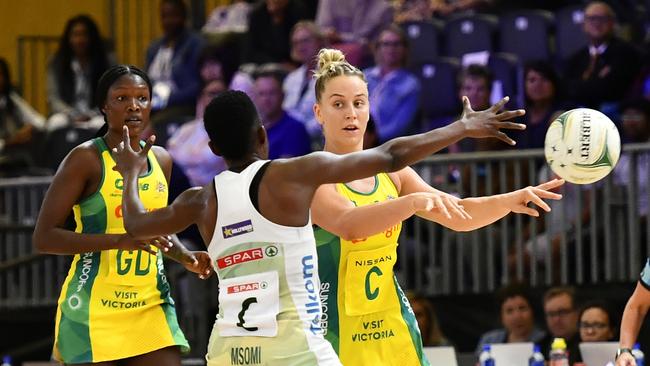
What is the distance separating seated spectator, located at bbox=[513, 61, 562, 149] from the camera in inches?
397

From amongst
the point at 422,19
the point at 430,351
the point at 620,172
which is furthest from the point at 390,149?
the point at 422,19

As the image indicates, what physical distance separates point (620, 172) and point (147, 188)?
431 centimetres

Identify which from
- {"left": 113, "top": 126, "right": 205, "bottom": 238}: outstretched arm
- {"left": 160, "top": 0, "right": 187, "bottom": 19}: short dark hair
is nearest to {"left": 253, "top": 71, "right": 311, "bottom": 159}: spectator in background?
{"left": 160, "top": 0, "right": 187, "bottom": 19}: short dark hair

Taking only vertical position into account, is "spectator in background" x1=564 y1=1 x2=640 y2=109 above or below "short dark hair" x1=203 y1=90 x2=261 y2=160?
above

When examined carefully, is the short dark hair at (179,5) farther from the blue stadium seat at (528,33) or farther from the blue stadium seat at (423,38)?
the blue stadium seat at (528,33)

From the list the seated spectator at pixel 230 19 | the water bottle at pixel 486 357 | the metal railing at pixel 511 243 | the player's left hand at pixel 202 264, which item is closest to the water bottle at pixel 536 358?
the water bottle at pixel 486 357

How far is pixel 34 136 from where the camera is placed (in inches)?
511

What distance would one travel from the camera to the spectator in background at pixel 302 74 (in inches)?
451

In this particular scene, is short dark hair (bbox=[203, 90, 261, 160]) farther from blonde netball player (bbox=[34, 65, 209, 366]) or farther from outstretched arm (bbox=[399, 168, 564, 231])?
blonde netball player (bbox=[34, 65, 209, 366])

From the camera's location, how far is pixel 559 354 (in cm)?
802

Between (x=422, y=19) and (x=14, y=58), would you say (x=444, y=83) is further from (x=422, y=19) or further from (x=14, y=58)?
(x=14, y=58)

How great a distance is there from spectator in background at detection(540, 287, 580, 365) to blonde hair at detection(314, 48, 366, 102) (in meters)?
3.47

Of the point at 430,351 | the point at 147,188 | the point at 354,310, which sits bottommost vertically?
the point at 430,351

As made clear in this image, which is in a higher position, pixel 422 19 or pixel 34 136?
pixel 422 19
